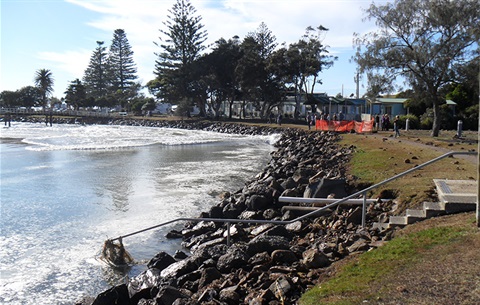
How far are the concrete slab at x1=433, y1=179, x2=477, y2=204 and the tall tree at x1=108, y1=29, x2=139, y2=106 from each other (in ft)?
365

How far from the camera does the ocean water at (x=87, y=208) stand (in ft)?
34.6

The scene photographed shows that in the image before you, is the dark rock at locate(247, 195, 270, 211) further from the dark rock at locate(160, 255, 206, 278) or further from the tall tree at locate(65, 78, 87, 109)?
the tall tree at locate(65, 78, 87, 109)

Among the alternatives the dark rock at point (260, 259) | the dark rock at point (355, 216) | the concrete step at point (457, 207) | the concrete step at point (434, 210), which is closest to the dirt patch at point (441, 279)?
the concrete step at point (457, 207)

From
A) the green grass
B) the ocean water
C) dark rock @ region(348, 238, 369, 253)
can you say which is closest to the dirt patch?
the green grass

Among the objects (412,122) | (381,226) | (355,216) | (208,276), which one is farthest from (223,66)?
(208,276)

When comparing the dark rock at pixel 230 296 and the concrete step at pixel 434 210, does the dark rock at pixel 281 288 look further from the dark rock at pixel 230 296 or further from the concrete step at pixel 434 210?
the concrete step at pixel 434 210

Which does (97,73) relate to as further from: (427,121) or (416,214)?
(416,214)

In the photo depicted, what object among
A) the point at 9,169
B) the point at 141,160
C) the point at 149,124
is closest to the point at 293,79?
Result: the point at 149,124

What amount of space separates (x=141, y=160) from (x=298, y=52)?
35.7 metres

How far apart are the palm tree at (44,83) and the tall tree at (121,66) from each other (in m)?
15.7

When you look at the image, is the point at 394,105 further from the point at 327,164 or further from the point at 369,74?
the point at 327,164

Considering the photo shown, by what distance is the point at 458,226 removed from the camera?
8.19m

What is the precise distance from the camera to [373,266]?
710 cm

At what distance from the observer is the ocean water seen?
415 inches
